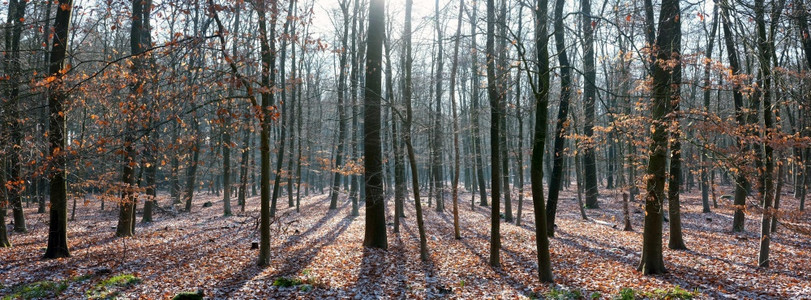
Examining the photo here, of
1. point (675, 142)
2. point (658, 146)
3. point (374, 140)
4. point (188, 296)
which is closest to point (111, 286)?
point (188, 296)

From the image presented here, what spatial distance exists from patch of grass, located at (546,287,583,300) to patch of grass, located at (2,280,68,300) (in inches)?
341

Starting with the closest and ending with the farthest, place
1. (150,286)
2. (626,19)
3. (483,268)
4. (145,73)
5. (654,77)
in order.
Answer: (145,73)
(626,19)
(150,286)
(654,77)
(483,268)

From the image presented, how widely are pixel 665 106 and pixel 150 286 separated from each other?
10532mm

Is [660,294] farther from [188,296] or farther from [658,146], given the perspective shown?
[188,296]

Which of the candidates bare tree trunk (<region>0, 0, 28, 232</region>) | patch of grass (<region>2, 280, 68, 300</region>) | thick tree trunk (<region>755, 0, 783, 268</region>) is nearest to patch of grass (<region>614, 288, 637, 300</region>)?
thick tree trunk (<region>755, 0, 783, 268</region>)

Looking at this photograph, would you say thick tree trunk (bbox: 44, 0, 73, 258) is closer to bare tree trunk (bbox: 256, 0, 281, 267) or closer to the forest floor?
the forest floor

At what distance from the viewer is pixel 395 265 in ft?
34.6

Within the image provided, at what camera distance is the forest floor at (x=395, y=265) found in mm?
8070

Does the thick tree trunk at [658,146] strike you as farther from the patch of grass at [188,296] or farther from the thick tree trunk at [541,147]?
the patch of grass at [188,296]

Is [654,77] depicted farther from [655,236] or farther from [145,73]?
[145,73]

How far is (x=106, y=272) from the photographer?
29.5ft

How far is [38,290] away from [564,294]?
30.7 ft

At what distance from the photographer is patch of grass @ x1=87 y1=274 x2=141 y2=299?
7.24 metres

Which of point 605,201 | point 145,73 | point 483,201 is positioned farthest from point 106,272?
point 605,201
